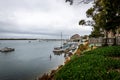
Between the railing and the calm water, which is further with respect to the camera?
the calm water

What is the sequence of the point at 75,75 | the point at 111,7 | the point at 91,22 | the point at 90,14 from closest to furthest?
1. the point at 75,75
2. the point at 111,7
3. the point at 90,14
4. the point at 91,22

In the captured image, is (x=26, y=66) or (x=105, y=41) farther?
(x=26, y=66)

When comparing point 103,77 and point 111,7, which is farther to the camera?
point 111,7

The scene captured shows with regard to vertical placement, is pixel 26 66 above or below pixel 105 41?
below

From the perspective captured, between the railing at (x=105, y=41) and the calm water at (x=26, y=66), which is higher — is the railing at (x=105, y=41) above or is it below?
above

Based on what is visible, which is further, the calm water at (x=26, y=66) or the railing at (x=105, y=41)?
the calm water at (x=26, y=66)

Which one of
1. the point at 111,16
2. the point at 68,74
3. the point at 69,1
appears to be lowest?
the point at 68,74

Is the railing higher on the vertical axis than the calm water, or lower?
higher

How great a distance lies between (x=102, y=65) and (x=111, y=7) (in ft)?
22.0

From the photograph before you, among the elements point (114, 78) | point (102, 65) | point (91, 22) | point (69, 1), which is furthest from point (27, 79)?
point (114, 78)

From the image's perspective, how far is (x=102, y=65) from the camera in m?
10.6

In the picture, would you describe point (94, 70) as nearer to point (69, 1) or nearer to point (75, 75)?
point (75, 75)

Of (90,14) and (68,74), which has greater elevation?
(90,14)

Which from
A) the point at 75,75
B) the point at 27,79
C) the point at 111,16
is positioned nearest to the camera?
the point at 75,75
